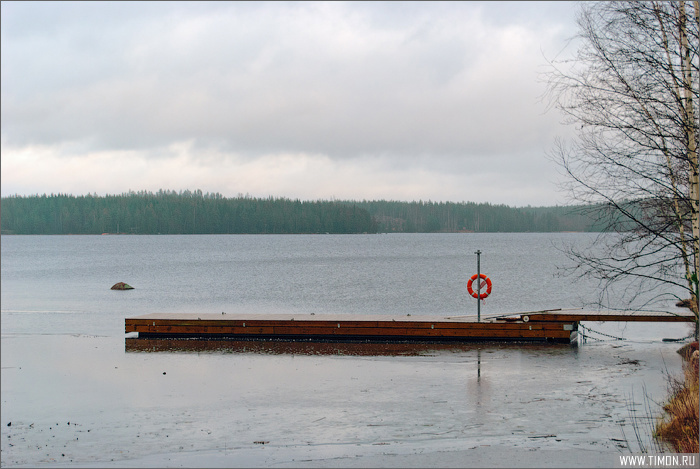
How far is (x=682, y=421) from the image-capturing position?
9.73 m

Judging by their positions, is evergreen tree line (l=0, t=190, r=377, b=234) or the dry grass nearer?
the dry grass

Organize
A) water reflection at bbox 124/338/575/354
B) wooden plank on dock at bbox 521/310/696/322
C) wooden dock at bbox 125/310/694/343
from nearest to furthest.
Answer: water reflection at bbox 124/338/575/354 < wooden plank on dock at bbox 521/310/696/322 < wooden dock at bbox 125/310/694/343

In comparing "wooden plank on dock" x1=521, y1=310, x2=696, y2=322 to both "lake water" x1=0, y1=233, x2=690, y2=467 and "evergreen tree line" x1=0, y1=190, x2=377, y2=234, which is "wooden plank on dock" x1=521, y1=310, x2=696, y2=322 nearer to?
"lake water" x1=0, y1=233, x2=690, y2=467

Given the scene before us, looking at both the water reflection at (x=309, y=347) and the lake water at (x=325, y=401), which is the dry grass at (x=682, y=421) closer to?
the lake water at (x=325, y=401)

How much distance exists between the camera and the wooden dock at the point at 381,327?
1820 cm

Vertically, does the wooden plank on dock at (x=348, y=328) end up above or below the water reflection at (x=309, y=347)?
above

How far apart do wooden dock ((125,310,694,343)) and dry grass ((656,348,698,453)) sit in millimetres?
7140

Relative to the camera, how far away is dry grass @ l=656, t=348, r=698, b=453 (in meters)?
8.96

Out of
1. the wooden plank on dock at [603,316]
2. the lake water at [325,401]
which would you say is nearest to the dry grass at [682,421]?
the lake water at [325,401]

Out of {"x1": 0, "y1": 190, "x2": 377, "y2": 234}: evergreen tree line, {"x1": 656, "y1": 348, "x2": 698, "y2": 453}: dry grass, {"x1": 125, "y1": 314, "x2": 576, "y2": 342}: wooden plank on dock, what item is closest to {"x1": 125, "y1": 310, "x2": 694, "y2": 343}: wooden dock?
{"x1": 125, "y1": 314, "x2": 576, "y2": 342}: wooden plank on dock

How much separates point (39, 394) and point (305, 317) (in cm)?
798

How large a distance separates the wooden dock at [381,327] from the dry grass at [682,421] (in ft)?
23.4

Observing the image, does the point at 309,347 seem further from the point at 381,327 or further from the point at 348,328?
the point at 381,327

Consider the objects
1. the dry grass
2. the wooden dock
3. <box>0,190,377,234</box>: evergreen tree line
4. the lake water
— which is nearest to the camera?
the dry grass
